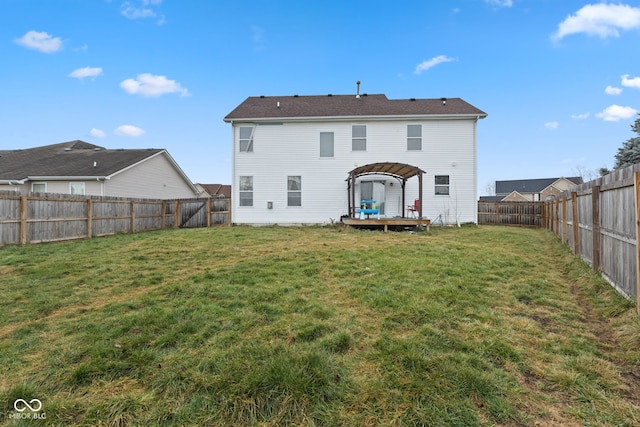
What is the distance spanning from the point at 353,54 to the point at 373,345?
678 inches

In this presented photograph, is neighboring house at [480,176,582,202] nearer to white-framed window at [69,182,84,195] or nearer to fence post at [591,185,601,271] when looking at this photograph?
fence post at [591,185,601,271]

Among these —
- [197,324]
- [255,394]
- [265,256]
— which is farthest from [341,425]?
[265,256]

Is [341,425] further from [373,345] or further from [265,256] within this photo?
[265,256]

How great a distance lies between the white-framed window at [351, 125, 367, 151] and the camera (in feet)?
50.0

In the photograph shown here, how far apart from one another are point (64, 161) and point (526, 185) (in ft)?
215

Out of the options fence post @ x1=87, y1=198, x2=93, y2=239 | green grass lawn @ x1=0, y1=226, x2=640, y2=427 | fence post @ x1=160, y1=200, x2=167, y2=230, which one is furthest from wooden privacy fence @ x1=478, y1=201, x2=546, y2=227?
fence post @ x1=87, y1=198, x2=93, y2=239

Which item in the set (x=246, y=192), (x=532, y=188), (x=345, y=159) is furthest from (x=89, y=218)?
(x=532, y=188)

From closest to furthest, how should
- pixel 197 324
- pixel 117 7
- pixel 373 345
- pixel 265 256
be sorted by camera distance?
pixel 373 345 < pixel 197 324 < pixel 265 256 < pixel 117 7

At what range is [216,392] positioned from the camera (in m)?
2.28

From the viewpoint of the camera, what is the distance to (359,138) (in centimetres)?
1526

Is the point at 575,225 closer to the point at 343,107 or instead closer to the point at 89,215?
the point at 343,107

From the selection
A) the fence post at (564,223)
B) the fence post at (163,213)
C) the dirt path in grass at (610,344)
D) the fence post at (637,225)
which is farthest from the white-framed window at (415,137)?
the fence post at (163,213)

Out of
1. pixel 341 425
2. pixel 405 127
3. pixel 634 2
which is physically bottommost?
pixel 341 425

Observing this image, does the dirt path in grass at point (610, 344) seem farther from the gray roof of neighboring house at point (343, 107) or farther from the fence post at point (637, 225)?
the gray roof of neighboring house at point (343, 107)
